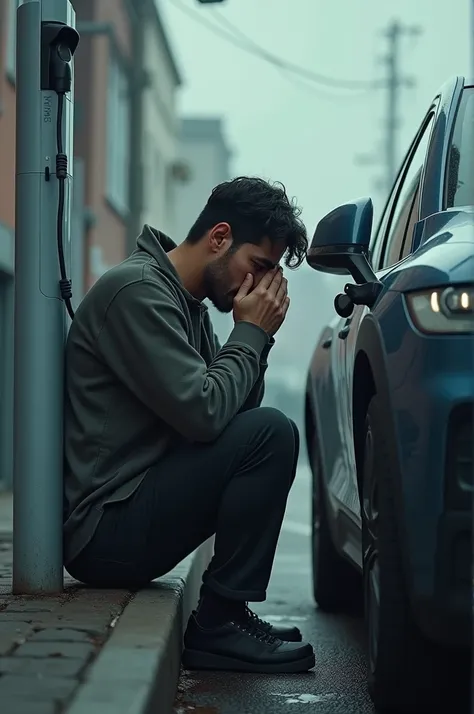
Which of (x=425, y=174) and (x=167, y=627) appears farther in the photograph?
(x=425, y=174)

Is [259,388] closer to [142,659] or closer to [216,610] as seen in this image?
[216,610]

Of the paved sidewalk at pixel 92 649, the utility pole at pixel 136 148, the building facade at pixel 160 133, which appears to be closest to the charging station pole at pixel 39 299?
the paved sidewalk at pixel 92 649

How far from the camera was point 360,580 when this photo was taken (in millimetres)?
5637

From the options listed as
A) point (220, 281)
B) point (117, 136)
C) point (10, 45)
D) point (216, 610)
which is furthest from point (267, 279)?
point (117, 136)

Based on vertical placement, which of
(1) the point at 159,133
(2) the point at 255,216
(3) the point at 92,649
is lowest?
(3) the point at 92,649

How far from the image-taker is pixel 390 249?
14.9ft

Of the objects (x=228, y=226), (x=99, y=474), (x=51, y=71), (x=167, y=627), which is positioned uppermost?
(x=51, y=71)

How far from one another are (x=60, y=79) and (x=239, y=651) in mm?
1736

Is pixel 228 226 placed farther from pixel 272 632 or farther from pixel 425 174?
pixel 272 632

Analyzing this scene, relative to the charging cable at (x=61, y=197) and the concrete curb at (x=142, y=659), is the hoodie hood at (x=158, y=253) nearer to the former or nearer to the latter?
the charging cable at (x=61, y=197)

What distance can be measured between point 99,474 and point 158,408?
29 cm

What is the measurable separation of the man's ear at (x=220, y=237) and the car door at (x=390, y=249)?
1.49 ft

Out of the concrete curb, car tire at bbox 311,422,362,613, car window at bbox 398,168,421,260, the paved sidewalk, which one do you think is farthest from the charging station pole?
car tire at bbox 311,422,362,613

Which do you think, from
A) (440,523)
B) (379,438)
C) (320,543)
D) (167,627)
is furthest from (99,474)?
(320,543)
